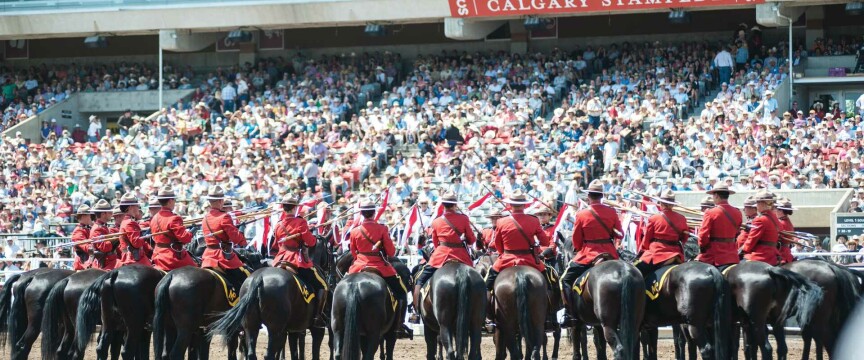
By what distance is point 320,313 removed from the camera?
17062 mm

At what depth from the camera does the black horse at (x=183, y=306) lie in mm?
15711

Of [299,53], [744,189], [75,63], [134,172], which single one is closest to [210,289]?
[744,189]

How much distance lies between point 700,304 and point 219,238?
5953 mm

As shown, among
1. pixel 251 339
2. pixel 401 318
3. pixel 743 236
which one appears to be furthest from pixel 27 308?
pixel 743 236

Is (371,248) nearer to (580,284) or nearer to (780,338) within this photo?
(580,284)

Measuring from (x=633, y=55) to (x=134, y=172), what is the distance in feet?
46.3

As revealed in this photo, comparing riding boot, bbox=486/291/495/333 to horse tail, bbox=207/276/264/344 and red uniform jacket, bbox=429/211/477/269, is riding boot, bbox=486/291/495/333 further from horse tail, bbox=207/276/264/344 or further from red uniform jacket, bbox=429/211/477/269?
horse tail, bbox=207/276/264/344

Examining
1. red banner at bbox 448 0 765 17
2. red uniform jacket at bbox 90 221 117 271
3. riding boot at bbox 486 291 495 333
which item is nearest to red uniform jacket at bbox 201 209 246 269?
red uniform jacket at bbox 90 221 117 271

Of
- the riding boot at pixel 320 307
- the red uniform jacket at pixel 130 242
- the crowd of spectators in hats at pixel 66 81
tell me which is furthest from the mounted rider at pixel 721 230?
the crowd of spectators in hats at pixel 66 81

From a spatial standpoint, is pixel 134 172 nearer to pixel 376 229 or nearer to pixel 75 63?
pixel 75 63

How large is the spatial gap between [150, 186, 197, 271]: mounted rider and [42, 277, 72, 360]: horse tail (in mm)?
1256

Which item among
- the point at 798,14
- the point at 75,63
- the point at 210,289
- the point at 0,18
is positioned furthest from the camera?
the point at 75,63

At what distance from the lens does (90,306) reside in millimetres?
16031

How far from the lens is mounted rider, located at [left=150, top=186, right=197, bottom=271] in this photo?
1659 cm
